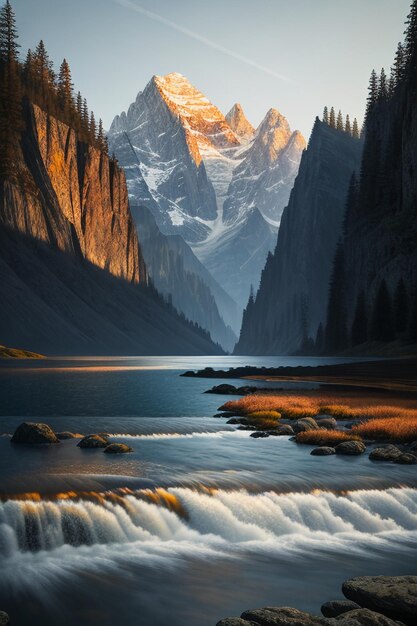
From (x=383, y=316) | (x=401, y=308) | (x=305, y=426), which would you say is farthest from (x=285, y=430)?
(x=383, y=316)

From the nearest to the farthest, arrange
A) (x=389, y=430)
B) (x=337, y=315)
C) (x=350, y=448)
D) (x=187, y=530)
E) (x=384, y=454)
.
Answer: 1. (x=187, y=530)
2. (x=384, y=454)
3. (x=350, y=448)
4. (x=389, y=430)
5. (x=337, y=315)

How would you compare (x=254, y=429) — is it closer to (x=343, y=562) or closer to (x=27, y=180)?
(x=343, y=562)

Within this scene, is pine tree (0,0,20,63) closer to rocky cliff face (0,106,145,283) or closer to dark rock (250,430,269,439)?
rocky cliff face (0,106,145,283)

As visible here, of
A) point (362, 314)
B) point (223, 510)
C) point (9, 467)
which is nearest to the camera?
point (223, 510)

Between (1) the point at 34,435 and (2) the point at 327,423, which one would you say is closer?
(1) the point at 34,435

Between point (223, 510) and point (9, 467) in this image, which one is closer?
point (223, 510)

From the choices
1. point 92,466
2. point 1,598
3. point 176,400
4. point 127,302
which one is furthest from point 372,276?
point 1,598

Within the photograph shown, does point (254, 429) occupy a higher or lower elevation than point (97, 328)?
lower

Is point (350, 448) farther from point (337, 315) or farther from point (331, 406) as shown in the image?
point (337, 315)
